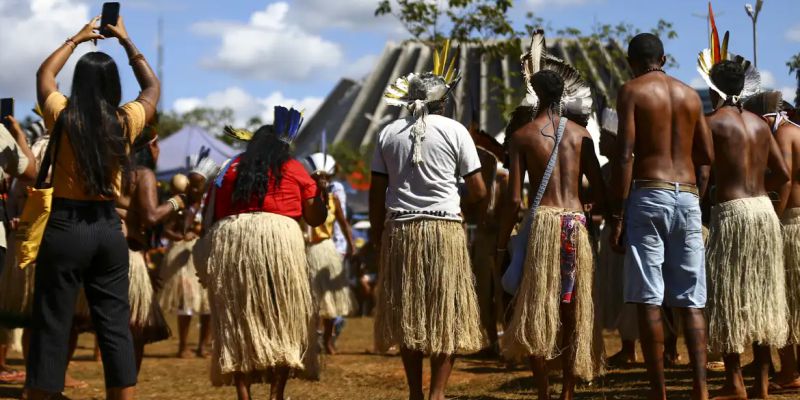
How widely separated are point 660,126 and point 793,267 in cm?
190

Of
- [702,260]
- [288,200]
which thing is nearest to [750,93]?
[702,260]

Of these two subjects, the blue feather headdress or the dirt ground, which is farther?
the dirt ground

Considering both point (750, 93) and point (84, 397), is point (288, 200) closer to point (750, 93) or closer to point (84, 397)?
point (84, 397)

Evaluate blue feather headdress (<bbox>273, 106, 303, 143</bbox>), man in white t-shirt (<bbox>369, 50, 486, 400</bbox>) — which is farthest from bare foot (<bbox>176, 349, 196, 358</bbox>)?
man in white t-shirt (<bbox>369, 50, 486, 400</bbox>)

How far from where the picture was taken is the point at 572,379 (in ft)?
20.7

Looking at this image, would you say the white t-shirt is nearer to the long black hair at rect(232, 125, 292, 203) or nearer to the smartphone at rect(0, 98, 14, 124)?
the long black hair at rect(232, 125, 292, 203)

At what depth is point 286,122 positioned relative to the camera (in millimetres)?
6980

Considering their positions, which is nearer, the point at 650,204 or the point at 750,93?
the point at 650,204

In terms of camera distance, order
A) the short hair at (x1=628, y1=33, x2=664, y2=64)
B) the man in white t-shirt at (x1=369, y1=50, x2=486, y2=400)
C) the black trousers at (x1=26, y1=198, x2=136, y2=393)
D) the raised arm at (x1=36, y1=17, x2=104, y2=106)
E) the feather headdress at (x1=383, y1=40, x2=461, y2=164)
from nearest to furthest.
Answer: the black trousers at (x1=26, y1=198, x2=136, y2=393) < the raised arm at (x1=36, y1=17, x2=104, y2=106) < the short hair at (x1=628, y1=33, x2=664, y2=64) < the man in white t-shirt at (x1=369, y1=50, x2=486, y2=400) < the feather headdress at (x1=383, y1=40, x2=461, y2=164)

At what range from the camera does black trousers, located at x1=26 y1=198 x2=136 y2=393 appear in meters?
5.00

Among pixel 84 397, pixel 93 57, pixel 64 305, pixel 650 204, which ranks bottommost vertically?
pixel 84 397

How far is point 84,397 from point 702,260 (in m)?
4.69

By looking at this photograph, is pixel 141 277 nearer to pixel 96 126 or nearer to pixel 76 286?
pixel 76 286

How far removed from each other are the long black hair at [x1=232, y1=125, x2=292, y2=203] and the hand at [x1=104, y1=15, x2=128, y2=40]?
62.3 inches
